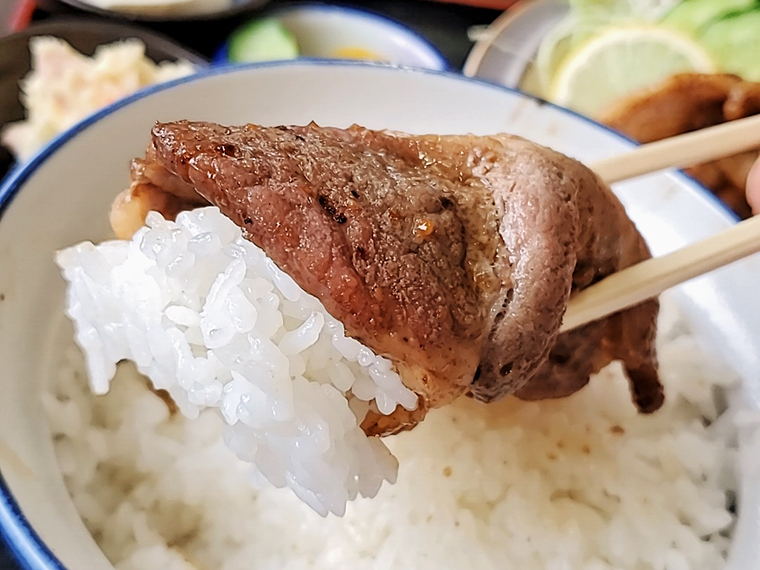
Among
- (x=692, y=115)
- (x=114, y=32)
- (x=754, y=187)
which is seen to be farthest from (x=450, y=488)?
(x=114, y=32)

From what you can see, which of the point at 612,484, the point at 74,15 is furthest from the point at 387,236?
the point at 74,15

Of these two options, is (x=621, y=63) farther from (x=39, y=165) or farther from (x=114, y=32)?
(x=39, y=165)

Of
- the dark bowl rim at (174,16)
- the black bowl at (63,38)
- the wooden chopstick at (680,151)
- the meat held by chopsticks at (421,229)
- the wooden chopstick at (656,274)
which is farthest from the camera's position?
the dark bowl rim at (174,16)

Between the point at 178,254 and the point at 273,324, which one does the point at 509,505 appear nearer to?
the point at 273,324

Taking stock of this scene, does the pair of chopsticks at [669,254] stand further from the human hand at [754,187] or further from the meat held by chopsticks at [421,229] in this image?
the human hand at [754,187]

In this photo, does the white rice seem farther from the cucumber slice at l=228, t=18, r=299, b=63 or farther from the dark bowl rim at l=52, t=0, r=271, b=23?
the dark bowl rim at l=52, t=0, r=271, b=23

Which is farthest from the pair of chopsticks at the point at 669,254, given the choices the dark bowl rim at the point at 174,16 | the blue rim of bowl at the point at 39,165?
the dark bowl rim at the point at 174,16
